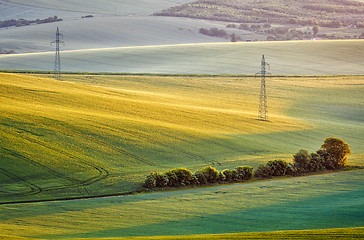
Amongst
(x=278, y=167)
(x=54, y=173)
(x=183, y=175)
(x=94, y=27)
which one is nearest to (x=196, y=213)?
(x=183, y=175)

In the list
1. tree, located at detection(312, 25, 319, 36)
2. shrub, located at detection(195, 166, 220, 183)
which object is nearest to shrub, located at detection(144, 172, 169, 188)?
shrub, located at detection(195, 166, 220, 183)

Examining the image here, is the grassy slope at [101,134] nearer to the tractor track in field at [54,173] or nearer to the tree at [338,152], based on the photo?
the tractor track in field at [54,173]

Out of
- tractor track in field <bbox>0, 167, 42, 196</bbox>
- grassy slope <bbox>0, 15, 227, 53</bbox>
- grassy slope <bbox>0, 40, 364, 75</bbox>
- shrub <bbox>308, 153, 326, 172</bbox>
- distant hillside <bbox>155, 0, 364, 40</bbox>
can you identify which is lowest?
shrub <bbox>308, 153, 326, 172</bbox>

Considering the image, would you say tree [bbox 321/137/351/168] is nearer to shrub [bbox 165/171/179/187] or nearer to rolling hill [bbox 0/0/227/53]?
shrub [bbox 165/171/179/187]

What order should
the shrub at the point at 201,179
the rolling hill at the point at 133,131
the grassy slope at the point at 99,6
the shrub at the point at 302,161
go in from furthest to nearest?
the grassy slope at the point at 99,6, the shrub at the point at 302,161, the shrub at the point at 201,179, the rolling hill at the point at 133,131

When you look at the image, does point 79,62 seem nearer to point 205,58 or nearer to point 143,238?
point 205,58

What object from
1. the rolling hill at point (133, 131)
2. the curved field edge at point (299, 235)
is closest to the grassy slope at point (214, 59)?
the rolling hill at point (133, 131)

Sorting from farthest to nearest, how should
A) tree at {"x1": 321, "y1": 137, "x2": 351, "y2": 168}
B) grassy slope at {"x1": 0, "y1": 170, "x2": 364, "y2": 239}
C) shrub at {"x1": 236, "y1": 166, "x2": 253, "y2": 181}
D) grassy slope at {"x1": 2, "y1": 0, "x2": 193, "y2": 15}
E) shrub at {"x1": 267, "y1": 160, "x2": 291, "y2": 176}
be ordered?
grassy slope at {"x1": 2, "y1": 0, "x2": 193, "y2": 15} < tree at {"x1": 321, "y1": 137, "x2": 351, "y2": 168} < shrub at {"x1": 267, "y1": 160, "x2": 291, "y2": 176} < shrub at {"x1": 236, "y1": 166, "x2": 253, "y2": 181} < grassy slope at {"x1": 0, "y1": 170, "x2": 364, "y2": 239}
